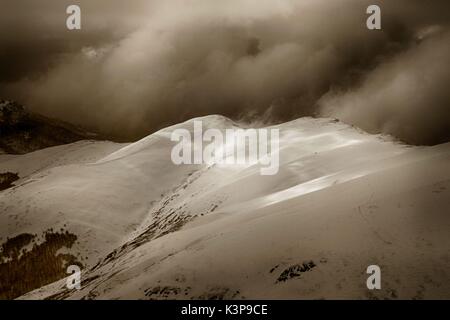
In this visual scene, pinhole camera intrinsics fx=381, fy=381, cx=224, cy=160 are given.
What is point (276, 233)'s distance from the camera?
43.1 ft

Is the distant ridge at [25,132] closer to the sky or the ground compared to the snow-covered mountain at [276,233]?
closer to the sky

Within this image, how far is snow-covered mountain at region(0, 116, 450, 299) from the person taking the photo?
33.7 ft

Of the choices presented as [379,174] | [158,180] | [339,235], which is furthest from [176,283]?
[158,180]

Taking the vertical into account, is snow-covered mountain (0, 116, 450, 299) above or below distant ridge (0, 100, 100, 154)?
below

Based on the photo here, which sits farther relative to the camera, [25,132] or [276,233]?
[25,132]

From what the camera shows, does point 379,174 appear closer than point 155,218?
Yes

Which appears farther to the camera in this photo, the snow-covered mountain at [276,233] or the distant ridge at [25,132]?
the distant ridge at [25,132]

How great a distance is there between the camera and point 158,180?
40.0 m

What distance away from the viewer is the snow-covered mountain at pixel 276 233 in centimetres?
1027

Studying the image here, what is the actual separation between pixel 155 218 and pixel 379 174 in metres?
18.2

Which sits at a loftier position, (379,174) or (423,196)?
(379,174)

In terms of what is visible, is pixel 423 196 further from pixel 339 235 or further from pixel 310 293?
pixel 310 293

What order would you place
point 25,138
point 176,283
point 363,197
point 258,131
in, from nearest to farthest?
point 176,283
point 363,197
point 258,131
point 25,138

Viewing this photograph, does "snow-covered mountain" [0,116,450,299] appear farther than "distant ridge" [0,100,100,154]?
No
